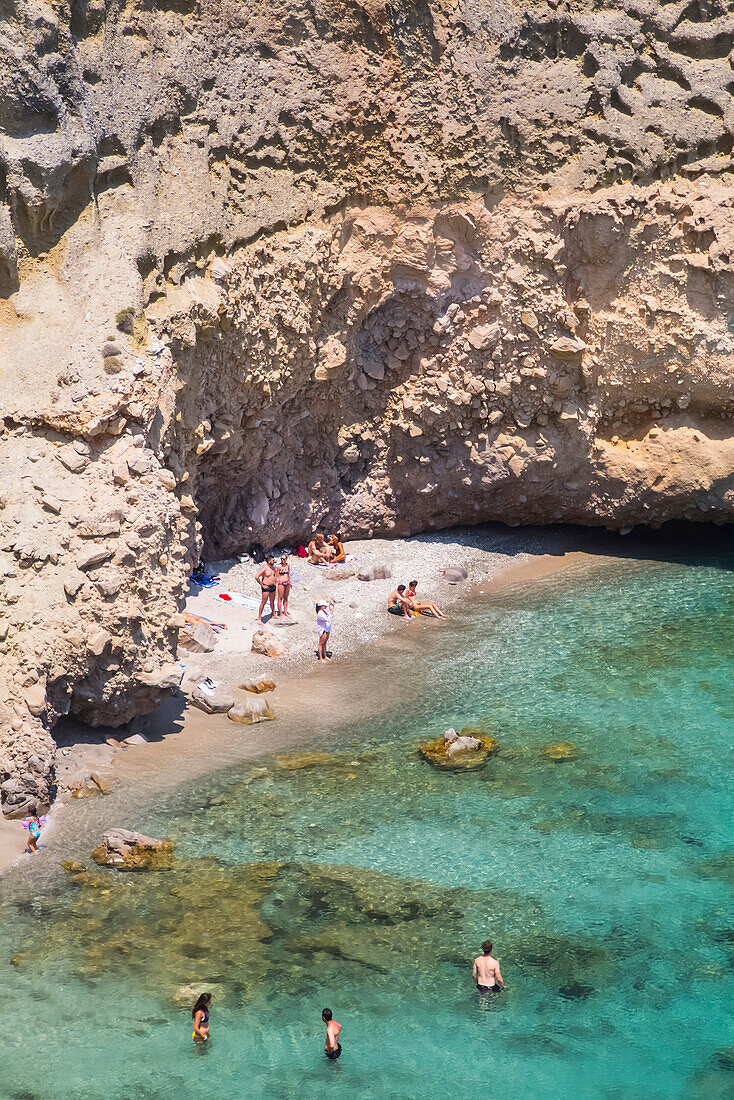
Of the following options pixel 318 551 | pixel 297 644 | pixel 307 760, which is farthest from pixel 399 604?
pixel 307 760

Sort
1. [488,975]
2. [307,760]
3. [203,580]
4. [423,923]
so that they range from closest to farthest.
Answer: [488,975]
[423,923]
[307,760]
[203,580]

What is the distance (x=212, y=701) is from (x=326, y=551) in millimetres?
6382

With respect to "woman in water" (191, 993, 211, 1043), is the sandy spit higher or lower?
lower

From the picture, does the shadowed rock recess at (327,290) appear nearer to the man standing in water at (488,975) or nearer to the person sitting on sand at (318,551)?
the person sitting on sand at (318,551)

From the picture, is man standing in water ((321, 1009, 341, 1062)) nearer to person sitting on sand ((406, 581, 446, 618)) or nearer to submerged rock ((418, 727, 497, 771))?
submerged rock ((418, 727, 497, 771))

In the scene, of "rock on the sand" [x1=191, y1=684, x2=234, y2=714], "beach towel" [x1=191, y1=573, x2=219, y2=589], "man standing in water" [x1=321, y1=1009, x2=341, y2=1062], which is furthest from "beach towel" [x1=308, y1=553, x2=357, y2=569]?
"man standing in water" [x1=321, y1=1009, x2=341, y2=1062]

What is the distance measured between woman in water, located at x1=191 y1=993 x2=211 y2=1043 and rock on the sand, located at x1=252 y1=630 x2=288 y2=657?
8.40m

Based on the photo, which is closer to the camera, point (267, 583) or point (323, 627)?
point (323, 627)

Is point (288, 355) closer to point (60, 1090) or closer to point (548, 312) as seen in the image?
point (548, 312)

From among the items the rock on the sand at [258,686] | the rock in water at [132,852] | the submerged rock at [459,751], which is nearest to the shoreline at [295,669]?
the rock on the sand at [258,686]

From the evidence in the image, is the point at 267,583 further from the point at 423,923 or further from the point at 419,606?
the point at 423,923

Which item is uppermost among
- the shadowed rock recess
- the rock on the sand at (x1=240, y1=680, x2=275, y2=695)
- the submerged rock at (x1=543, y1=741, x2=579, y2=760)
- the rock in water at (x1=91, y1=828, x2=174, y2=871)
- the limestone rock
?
the shadowed rock recess

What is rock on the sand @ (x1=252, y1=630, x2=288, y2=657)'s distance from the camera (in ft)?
60.6

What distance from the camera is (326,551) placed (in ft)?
73.4
